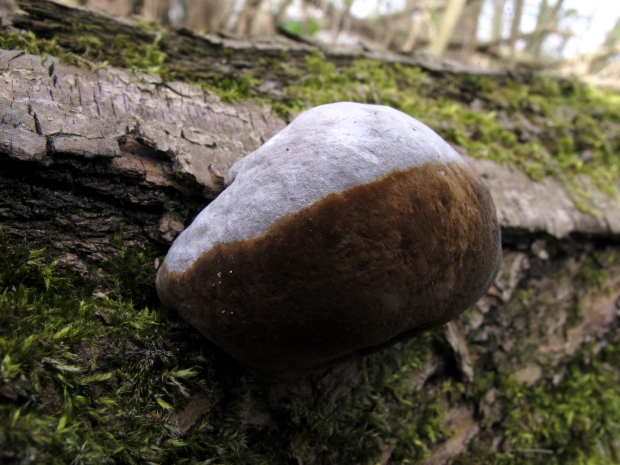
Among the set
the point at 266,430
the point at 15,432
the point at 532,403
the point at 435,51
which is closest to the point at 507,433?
the point at 532,403

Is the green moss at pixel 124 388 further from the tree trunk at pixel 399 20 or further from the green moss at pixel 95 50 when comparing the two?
→ the tree trunk at pixel 399 20

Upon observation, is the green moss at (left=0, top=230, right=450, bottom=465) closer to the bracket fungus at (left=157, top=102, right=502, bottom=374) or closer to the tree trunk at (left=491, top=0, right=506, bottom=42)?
the bracket fungus at (left=157, top=102, right=502, bottom=374)

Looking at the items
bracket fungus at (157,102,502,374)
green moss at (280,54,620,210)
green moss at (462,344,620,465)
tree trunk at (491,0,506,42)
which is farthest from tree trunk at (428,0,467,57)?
bracket fungus at (157,102,502,374)

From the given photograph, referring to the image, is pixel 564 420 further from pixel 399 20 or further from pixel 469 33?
pixel 469 33

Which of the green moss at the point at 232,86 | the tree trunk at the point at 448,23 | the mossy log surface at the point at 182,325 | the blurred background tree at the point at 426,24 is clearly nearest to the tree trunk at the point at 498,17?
the blurred background tree at the point at 426,24

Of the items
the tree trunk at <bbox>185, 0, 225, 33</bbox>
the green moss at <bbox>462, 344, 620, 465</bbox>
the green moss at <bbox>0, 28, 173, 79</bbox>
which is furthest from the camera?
the tree trunk at <bbox>185, 0, 225, 33</bbox>

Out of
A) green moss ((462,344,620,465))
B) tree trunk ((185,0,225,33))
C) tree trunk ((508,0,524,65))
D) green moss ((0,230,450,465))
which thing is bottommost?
green moss ((462,344,620,465))

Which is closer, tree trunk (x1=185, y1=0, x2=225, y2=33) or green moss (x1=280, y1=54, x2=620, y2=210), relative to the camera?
green moss (x1=280, y1=54, x2=620, y2=210)

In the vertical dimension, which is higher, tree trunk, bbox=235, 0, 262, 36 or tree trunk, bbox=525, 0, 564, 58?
tree trunk, bbox=525, 0, 564, 58
